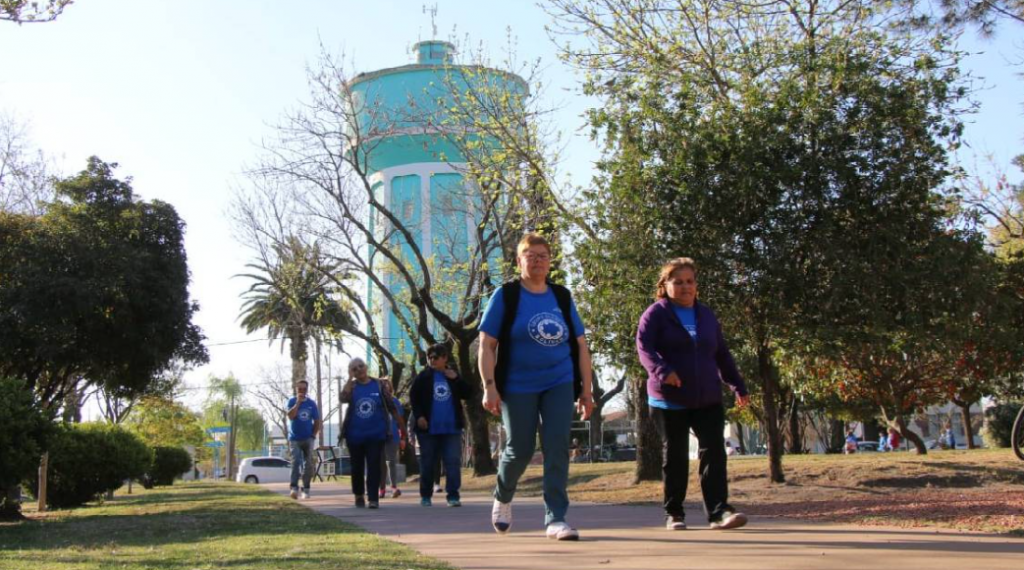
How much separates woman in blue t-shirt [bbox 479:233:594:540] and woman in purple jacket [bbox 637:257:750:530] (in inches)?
24.4

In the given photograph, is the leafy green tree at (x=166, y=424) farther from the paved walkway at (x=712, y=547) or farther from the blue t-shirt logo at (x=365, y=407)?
the paved walkway at (x=712, y=547)

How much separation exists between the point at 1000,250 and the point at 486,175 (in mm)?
14111

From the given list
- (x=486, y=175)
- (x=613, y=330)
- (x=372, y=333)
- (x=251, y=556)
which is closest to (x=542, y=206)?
(x=486, y=175)

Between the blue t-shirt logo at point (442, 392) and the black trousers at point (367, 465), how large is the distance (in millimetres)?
905

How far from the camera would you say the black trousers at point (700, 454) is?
Answer: 277 inches

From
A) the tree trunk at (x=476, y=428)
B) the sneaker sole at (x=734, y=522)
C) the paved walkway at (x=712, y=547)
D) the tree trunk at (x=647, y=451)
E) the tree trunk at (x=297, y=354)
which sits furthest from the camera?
the tree trunk at (x=297, y=354)

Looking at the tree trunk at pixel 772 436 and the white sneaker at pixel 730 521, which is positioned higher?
the tree trunk at pixel 772 436

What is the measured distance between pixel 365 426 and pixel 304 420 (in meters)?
3.28

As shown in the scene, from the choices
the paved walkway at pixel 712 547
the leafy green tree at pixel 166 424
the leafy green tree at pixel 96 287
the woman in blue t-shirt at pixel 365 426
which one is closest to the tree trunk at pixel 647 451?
the woman in blue t-shirt at pixel 365 426

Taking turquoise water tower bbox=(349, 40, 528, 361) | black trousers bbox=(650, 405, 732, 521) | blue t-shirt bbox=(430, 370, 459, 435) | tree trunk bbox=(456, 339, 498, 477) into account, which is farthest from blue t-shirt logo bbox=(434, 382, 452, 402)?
tree trunk bbox=(456, 339, 498, 477)

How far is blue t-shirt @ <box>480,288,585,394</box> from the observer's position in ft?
21.5

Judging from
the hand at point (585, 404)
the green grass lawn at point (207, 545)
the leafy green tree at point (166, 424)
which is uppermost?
the leafy green tree at point (166, 424)

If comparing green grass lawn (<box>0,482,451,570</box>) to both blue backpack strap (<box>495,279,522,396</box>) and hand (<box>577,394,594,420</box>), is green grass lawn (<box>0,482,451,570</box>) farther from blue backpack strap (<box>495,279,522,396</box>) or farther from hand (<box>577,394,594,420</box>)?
hand (<box>577,394,594,420</box>)

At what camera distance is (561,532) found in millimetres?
6480
